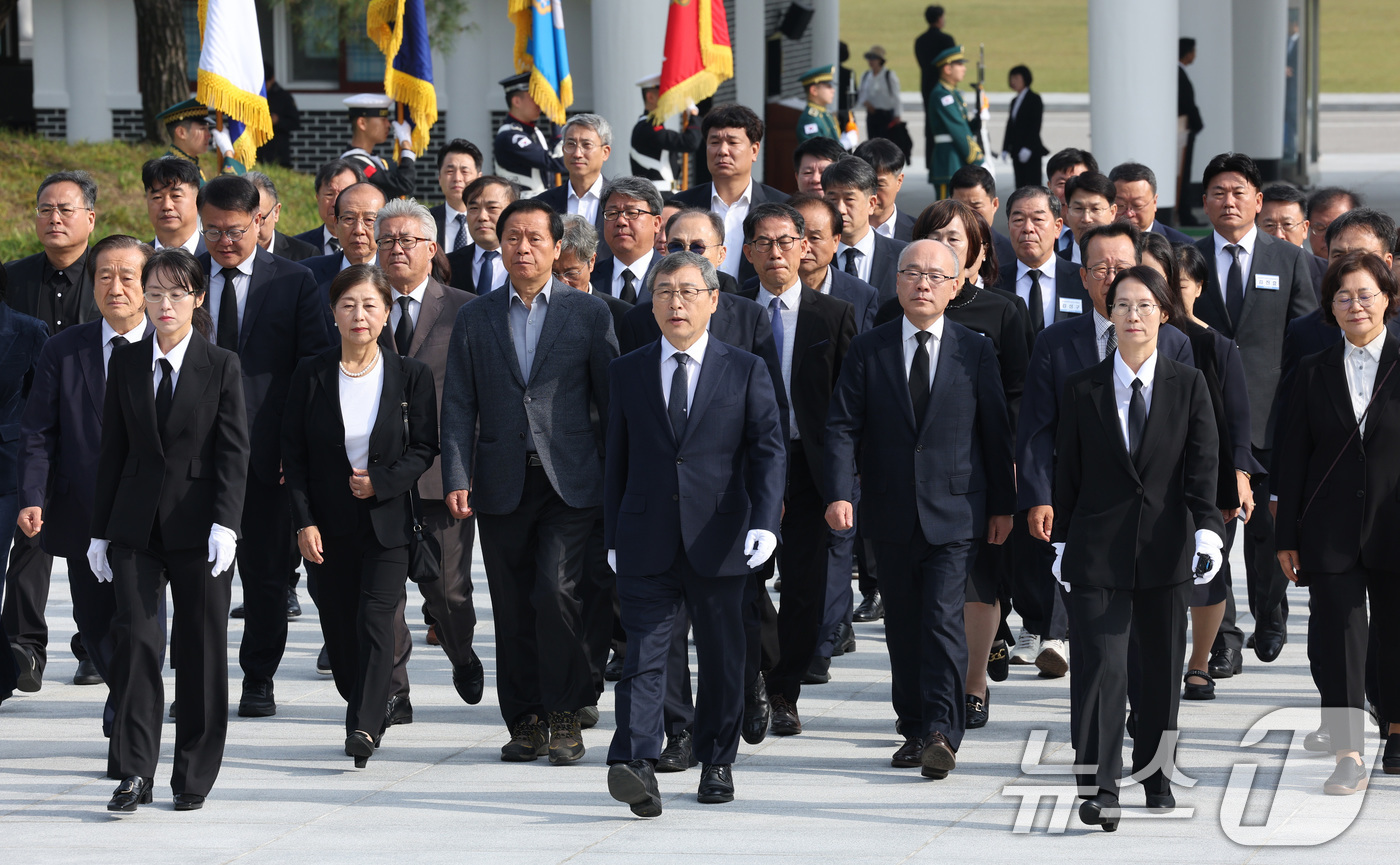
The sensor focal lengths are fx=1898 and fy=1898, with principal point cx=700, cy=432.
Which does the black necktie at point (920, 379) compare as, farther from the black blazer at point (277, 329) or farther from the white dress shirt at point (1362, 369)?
the black blazer at point (277, 329)

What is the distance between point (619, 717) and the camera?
20.5 ft

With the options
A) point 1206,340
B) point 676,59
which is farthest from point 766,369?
point 676,59

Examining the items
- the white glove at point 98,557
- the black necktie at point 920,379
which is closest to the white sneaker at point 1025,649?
the black necktie at point 920,379

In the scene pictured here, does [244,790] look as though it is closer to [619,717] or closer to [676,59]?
[619,717]

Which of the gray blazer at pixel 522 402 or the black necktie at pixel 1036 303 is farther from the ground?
the black necktie at pixel 1036 303

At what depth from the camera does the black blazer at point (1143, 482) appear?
6031 millimetres

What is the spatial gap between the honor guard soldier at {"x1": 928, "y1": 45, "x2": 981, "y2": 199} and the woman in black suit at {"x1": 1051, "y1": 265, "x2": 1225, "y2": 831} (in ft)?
49.9

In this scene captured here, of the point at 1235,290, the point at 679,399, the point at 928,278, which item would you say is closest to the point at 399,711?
the point at 679,399

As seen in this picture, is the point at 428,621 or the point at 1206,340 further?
the point at 428,621

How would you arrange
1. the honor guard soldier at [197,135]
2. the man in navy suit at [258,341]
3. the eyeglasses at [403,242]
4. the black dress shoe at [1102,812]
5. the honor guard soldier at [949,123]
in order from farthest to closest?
1. the honor guard soldier at [949,123]
2. the honor guard soldier at [197,135]
3. the man in navy suit at [258,341]
4. the eyeglasses at [403,242]
5. the black dress shoe at [1102,812]

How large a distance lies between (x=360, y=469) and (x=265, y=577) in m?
1.06

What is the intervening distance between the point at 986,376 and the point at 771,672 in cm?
147

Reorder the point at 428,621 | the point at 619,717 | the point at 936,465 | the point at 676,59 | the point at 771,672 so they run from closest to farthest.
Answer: the point at 619,717
the point at 936,465
the point at 771,672
the point at 428,621
the point at 676,59

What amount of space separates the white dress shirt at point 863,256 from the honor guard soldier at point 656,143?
170 inches
